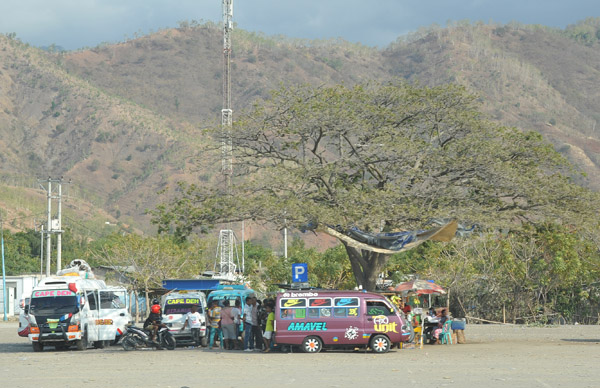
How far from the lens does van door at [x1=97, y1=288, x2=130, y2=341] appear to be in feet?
99.5

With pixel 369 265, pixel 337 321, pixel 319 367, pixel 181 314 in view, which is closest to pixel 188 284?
pixel 181 314

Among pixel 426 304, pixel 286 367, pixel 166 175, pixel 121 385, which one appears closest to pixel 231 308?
pixel 286 367

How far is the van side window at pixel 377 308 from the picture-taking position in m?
25.1

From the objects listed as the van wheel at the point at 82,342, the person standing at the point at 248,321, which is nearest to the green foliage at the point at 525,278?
the person standing at the point at 248,321

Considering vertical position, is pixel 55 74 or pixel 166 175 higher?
pixel 55 74

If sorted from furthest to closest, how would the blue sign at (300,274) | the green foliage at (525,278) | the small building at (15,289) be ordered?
the small building at (15,289) < the green foliage at (525,278) < the blue sign at (300,274)

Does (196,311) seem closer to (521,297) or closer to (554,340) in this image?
(554,340)

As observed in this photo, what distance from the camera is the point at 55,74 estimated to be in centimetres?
19925

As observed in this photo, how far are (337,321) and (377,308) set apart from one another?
3.96 ft

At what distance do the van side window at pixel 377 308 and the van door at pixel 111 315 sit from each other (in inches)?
404

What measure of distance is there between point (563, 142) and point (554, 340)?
155 meters

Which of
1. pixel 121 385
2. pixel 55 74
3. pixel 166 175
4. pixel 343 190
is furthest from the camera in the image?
pixel 55 74

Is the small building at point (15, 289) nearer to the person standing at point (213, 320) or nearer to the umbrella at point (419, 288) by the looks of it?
the person standing at point (213, 320)

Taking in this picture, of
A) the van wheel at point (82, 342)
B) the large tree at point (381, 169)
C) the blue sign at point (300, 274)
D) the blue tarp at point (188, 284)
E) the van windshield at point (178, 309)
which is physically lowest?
the van wheel at point (82, 342)
